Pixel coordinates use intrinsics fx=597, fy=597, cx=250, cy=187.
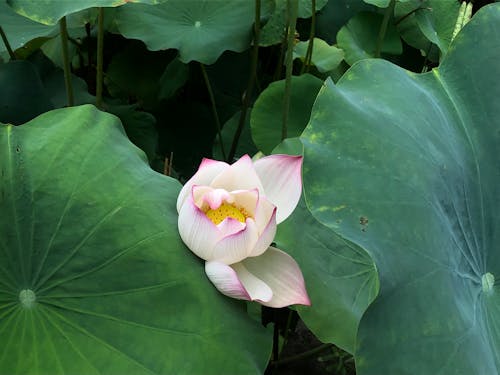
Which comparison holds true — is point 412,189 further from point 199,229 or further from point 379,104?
point 199,229

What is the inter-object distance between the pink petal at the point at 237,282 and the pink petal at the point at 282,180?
0.29ft

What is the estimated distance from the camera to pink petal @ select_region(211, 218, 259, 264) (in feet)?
2.31

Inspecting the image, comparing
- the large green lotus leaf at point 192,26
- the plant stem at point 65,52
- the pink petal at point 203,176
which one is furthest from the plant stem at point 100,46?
the pink petal at point 203,176

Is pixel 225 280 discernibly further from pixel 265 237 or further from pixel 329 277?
pixel 329 277

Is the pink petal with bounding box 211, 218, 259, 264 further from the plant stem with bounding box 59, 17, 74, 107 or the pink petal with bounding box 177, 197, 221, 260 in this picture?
the plant stem with bounding box 59, 17, 74, 107

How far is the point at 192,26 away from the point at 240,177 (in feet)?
2.35

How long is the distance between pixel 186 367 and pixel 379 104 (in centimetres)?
43

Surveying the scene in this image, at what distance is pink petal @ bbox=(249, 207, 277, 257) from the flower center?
5 cm

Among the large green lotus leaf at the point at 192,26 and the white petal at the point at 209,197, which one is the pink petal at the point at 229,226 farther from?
the large green lotus leaf at the point at 192,26

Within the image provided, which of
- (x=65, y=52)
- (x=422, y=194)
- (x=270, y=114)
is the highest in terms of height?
(x=422, y=194)

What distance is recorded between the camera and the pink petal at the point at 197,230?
714mm

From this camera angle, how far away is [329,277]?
91cm

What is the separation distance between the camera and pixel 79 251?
28.5 inches

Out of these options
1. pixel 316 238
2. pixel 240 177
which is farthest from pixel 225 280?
pixel 316 238
